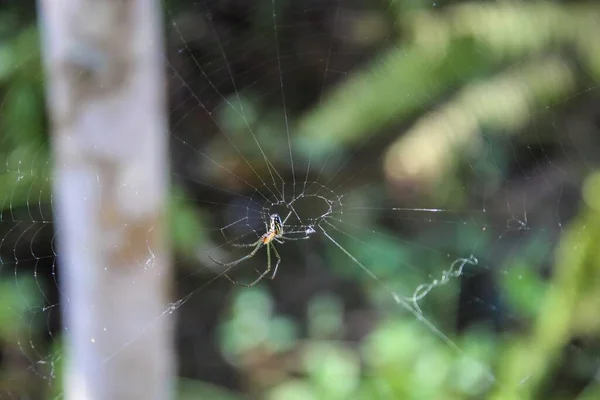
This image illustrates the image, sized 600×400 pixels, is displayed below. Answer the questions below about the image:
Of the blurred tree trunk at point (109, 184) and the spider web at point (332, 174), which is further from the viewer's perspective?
the spider web at point (332, 174)

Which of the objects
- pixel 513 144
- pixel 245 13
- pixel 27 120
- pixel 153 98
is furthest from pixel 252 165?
pixel 153 98

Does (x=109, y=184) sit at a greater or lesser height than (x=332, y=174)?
greater

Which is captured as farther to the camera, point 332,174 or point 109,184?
point 332,174

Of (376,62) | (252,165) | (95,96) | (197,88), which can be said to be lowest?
(252,165)

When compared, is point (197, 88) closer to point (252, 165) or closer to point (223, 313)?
point (252, 165)
